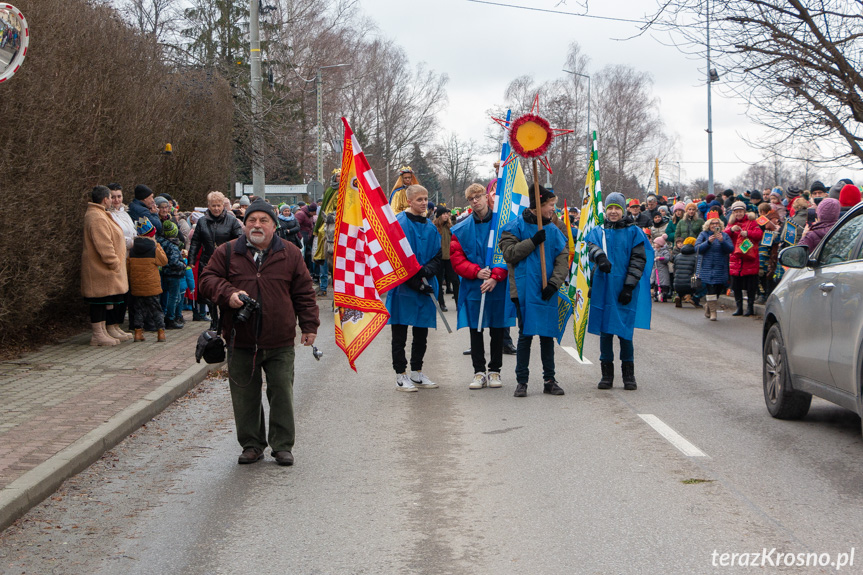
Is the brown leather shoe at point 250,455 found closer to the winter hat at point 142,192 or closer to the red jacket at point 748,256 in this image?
the winter hat at point 142,192

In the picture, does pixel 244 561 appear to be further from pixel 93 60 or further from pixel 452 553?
pixel 93 60

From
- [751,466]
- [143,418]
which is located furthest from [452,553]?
[143,418]

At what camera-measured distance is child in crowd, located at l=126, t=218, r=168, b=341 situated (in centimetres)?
1282

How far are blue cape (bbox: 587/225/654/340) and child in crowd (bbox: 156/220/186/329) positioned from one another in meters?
6.37

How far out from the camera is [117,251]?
40.7 feet

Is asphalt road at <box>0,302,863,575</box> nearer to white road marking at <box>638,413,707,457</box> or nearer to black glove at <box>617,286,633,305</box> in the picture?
white road marking at <box>638,413,707,457</box>

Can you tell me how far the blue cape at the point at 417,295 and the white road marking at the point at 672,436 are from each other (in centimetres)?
242

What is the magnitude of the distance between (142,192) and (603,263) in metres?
6.99

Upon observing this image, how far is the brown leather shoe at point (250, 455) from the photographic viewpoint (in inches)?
271

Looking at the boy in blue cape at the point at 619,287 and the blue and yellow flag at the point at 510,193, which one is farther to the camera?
the blue and yellow flag at the point at 510,193

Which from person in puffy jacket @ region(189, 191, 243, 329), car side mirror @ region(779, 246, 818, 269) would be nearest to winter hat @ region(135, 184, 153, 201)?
person in puffy jacket @ region(189, 191, 243, 329)

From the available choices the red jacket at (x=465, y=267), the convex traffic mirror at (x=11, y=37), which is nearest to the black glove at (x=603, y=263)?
the red jacket at (x=465, y=267)

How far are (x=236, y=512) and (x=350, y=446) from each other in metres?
1.81

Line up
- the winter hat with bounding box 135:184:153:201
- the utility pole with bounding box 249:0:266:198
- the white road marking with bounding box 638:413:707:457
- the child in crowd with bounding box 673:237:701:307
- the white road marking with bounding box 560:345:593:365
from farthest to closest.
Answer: the utility pole with bounding box 249:0:266:198
the child in crowd with bounding box 673:237:701:307
the winter hat with bounding box 135:184:153:201
the white road marking with bounding box 560:345:593:365
the white road marking with bounding box 638:413:707:457
